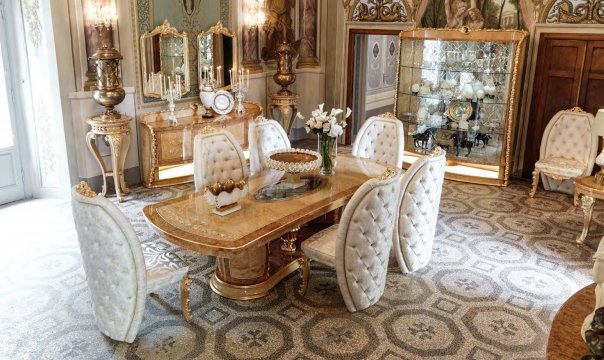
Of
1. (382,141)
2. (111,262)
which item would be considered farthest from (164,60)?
(111,262)

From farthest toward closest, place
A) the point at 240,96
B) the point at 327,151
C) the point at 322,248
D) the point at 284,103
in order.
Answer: the point at 284,103 → the point at 240,96 → the point at 327,151 → the point at 322,248

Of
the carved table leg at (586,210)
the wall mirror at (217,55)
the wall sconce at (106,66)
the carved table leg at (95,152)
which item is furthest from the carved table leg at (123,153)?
the carved table leg at (586,210)

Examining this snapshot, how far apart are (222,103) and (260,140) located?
7.04ft

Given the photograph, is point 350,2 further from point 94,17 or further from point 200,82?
point 94,17

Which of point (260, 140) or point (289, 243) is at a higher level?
point (260, 140)

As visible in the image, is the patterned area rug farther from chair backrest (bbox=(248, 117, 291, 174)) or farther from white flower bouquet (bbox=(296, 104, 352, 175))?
chair backrest (bbox=(248, 117, 291, 174))

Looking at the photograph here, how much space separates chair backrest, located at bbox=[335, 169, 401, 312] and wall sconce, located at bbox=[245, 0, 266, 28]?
4955mm

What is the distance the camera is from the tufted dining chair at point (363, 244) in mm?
3404

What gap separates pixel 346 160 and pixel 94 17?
3.29 metres

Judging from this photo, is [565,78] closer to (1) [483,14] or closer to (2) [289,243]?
(1) [483,14]

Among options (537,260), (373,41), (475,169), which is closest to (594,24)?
(475,169)

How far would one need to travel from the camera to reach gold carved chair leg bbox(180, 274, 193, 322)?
3.54 metres

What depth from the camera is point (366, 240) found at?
11.6ft

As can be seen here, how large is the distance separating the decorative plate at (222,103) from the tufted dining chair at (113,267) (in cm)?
380
